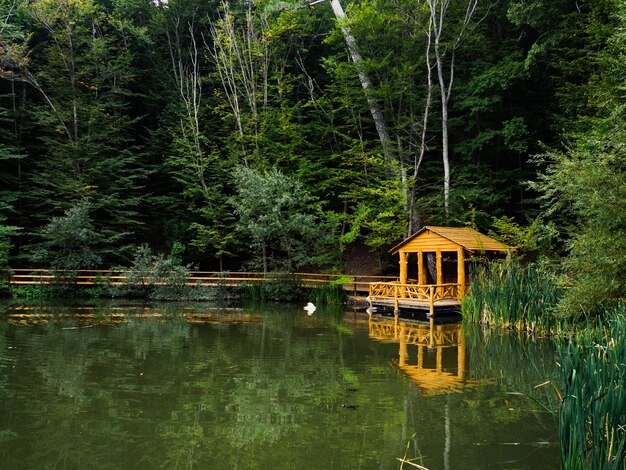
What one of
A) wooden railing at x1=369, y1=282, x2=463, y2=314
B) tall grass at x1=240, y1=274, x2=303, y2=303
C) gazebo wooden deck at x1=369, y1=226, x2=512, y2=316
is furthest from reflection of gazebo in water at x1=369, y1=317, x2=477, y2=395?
tall grass at x1=240, y1=274, x2=303, y2=303

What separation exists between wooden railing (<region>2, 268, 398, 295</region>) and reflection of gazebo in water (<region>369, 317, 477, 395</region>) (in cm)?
577

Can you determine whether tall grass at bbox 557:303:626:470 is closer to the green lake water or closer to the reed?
the green lake water

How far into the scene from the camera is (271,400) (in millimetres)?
6316

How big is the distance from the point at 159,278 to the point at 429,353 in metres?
14.0

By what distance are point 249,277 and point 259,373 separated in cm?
1489

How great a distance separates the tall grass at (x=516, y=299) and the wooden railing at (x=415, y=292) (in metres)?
2.54

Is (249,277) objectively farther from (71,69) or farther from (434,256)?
→ (71,69)

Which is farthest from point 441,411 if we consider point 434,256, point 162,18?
point 162,18

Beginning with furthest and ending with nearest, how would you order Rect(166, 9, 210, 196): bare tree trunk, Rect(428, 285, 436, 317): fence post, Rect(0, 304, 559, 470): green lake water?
Rect(166, 9, 210, 196): bare tree trunk
Rect(428, 285, 436, 317): fence post
Rect(0, 304, 559, 470): green lake water

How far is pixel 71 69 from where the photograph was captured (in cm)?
2500

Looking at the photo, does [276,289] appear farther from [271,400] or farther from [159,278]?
[271,400]

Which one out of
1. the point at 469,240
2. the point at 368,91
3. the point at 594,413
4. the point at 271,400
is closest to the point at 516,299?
the point at 469,240

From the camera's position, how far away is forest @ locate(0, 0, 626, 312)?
19828 millimetres

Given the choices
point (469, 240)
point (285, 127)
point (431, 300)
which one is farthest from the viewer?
point (285, 127)
